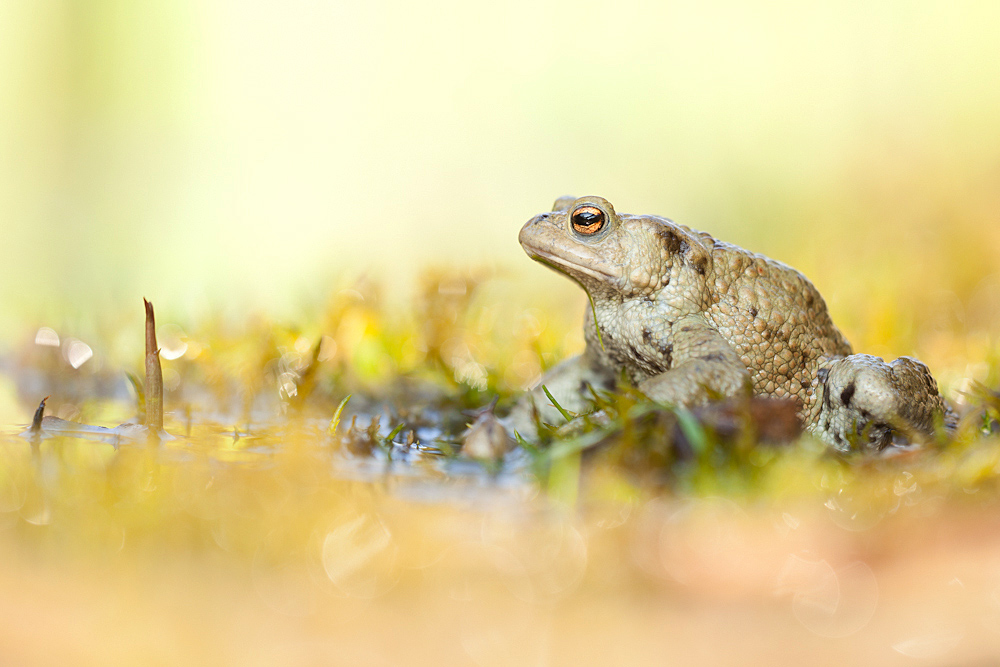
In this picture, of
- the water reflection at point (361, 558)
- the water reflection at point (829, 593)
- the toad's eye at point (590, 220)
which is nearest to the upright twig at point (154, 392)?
the water reflection at point (361, 558)

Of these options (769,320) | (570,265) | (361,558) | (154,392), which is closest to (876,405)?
(769,320)

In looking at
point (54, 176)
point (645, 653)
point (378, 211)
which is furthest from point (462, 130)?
point (645, 653)

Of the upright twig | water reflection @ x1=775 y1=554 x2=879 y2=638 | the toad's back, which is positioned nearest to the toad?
the toad's back

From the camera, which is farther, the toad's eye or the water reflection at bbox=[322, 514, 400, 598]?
the toad's eye

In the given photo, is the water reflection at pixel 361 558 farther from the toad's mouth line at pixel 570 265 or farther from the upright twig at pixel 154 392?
the toad's mouth line at pixel 570 265

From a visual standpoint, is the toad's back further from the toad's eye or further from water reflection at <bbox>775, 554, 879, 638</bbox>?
water reflection at <bbox>775, 554, 879, 638</bbox>

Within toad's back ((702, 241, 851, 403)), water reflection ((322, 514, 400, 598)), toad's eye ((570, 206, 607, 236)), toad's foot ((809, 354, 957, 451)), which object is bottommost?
water reflection ((322, 514, 400, 598))

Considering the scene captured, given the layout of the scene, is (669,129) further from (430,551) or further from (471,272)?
(430,551)
